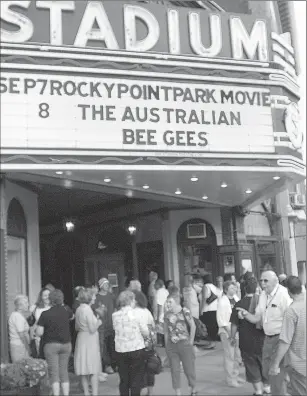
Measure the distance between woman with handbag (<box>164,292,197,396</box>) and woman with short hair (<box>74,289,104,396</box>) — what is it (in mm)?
1148

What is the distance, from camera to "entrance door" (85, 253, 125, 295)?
20172 mm

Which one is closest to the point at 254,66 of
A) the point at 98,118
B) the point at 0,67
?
the point at 98,118

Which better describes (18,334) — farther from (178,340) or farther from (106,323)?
(178,340)

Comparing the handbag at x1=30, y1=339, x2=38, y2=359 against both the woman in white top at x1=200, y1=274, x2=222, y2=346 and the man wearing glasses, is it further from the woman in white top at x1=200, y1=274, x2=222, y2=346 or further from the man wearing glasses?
the woman in white top at x1=200, y1=274, x2=222, y2=346

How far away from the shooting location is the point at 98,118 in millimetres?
10891

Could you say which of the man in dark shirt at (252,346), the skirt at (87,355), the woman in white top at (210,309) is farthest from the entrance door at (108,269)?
the man in dark shirt at (252,346)

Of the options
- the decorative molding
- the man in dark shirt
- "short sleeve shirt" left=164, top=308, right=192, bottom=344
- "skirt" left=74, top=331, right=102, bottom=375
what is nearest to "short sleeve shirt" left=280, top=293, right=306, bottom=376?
the man in dark shirt

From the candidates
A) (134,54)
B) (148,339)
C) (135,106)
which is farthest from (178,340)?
(134,54)

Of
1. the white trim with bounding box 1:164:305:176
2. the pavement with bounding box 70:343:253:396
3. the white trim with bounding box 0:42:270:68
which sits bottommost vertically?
the pavement with bounding box 70:343:253:396

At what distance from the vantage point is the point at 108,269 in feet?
66.8

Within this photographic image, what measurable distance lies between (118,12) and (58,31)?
131 cm

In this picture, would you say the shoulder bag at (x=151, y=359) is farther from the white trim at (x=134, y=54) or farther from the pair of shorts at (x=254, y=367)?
the white trim at (x=134, y=54)

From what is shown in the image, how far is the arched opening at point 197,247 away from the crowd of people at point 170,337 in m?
8.25

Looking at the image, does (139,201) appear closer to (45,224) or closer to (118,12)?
(45,224)
